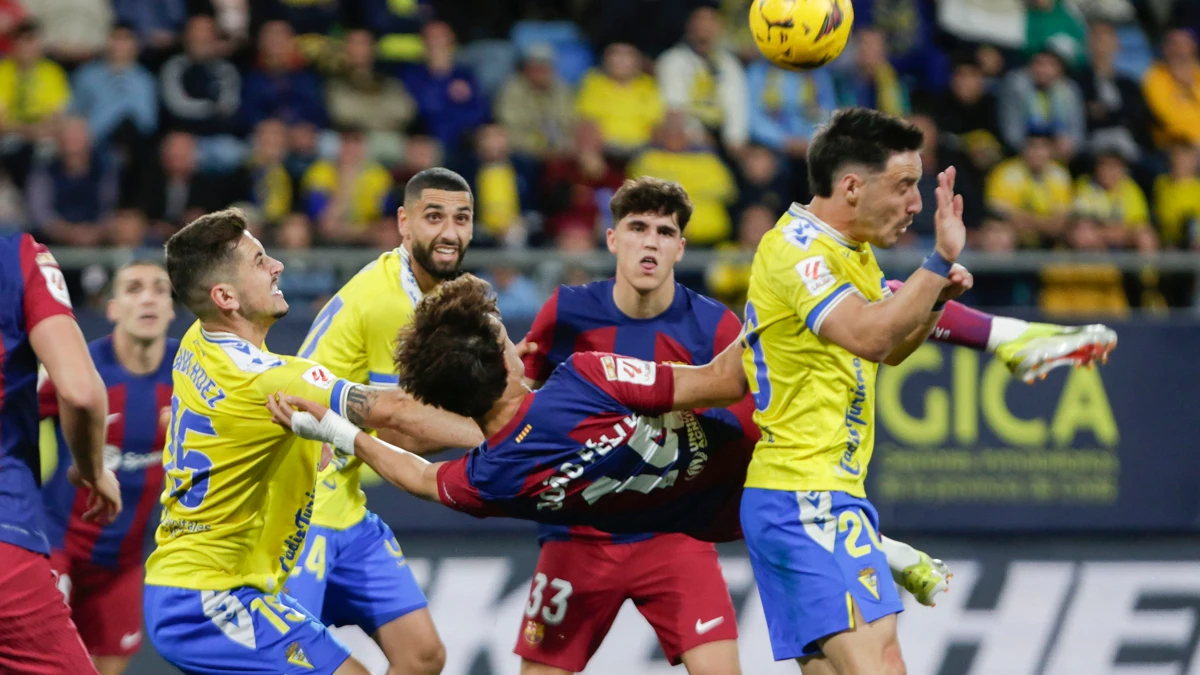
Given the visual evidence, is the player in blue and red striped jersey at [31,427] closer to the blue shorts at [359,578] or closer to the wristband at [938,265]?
the blue shorts at [359,578]

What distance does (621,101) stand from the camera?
41.5 ft

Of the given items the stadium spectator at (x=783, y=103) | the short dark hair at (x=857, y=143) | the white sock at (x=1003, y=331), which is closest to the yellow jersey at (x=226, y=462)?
the short dark hair at (x=857, y=143)

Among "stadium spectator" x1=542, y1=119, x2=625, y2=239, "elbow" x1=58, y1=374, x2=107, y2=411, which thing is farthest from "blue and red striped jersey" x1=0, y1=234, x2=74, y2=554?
"stadium spectator" x1=542, y1=119, x2=625, y2=239

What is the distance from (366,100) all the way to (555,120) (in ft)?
5.06

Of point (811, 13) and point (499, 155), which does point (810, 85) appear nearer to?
point (499, 155)

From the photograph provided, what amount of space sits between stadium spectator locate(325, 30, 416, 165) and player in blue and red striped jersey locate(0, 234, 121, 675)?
725cm

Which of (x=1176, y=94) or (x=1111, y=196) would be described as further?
(x=1176, y=94)

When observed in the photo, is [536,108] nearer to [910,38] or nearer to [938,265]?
[910,38]

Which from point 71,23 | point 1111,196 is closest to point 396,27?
point 71,23

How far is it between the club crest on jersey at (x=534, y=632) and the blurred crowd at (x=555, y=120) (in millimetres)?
3594

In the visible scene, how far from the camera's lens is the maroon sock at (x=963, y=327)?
17.9ft

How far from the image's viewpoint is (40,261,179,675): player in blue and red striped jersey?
7855 mm

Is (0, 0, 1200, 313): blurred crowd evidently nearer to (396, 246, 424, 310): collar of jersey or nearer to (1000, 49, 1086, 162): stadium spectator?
(1000, 49, 1086, 162): stadium spectator

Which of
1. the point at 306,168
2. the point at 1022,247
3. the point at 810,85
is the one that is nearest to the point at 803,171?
the point at 810,85
